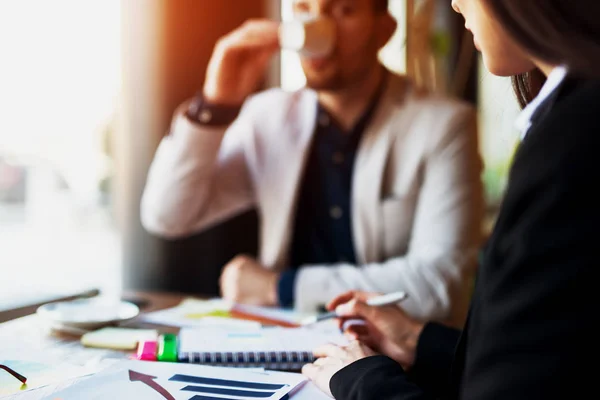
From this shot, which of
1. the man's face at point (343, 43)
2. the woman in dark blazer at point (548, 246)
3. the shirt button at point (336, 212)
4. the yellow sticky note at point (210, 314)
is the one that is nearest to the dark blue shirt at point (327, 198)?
the shirt button at point (336, 212)

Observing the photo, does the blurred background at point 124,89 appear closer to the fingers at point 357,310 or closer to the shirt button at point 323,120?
the shirt button at point 323,120

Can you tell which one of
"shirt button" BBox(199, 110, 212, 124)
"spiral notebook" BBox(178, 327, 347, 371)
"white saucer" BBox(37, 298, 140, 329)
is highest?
"shirt button" BBox(199, 110, 212, 124)

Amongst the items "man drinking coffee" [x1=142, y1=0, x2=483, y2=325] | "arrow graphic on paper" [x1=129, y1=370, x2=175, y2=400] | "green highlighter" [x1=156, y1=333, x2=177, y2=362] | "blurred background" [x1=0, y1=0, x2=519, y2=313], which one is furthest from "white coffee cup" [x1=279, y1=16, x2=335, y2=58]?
"arrow graphic on paper" [x1=129, y1=370, x2=175, y2=400]

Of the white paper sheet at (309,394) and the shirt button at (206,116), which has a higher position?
the shirt button at (206,116)

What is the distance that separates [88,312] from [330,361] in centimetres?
48

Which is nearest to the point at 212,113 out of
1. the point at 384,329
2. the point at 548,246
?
the point at 384,329

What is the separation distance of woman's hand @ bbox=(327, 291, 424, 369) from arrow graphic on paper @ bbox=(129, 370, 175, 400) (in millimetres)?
314

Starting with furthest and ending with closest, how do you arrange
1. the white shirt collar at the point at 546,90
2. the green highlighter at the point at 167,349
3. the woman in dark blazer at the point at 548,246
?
the green highlighter at the point at 167,349 < the white shirt collar at the point at 546,90 < the woman in dark blazer at the point at 548,246

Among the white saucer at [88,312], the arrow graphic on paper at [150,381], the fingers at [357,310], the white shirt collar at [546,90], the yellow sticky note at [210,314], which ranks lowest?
the yellow sticky note at [210,314]

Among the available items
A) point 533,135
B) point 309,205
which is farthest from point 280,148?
point 533,135

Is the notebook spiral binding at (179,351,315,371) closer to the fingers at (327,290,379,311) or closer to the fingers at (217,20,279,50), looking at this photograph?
the fingers at (327,290,379,311)

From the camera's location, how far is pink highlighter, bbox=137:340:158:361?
812mm

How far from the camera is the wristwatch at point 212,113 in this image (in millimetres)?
1405

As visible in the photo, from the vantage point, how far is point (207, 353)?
0.82m
